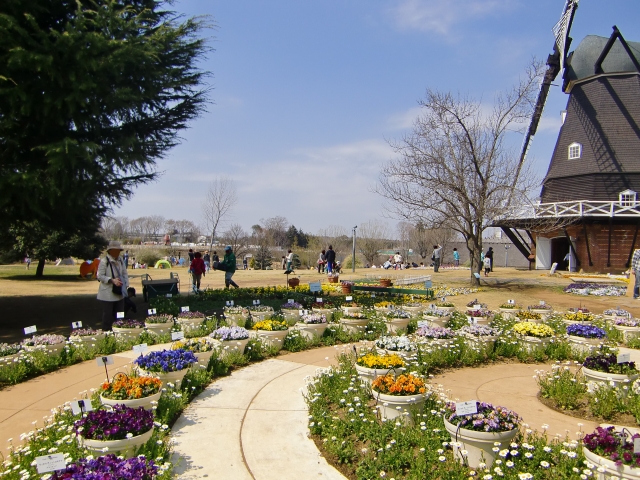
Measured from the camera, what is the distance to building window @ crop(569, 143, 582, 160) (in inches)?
1307

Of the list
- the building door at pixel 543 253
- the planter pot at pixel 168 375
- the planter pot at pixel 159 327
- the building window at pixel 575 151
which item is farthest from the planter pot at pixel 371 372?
the building door at pixel 543 253

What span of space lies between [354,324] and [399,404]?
5654 mm

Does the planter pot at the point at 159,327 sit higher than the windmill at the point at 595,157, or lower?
lower

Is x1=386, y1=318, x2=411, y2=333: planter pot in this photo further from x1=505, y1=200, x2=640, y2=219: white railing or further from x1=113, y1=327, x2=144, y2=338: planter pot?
x1=505, y1=200, x2=640, y2=219: white railing

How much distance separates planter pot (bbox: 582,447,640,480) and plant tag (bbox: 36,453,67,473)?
394 cm

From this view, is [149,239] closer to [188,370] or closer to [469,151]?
[469,151]

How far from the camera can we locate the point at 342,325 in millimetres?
11094

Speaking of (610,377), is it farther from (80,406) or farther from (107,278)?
(107,278)

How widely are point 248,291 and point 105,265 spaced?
7.56m

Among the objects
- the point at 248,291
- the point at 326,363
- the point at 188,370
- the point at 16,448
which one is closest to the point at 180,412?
the point at 188,370

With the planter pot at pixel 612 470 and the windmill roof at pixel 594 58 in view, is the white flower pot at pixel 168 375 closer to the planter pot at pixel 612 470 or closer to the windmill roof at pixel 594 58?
the planter pot at pixel 612 470

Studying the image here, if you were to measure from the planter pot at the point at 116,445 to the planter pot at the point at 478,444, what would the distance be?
9.15ft

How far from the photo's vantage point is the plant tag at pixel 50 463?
341 cm

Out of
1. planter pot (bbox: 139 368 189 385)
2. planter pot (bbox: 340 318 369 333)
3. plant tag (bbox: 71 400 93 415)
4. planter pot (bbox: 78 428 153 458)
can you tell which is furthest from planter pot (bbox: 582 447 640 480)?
planter pot (bbox: 340 318 369 333)
